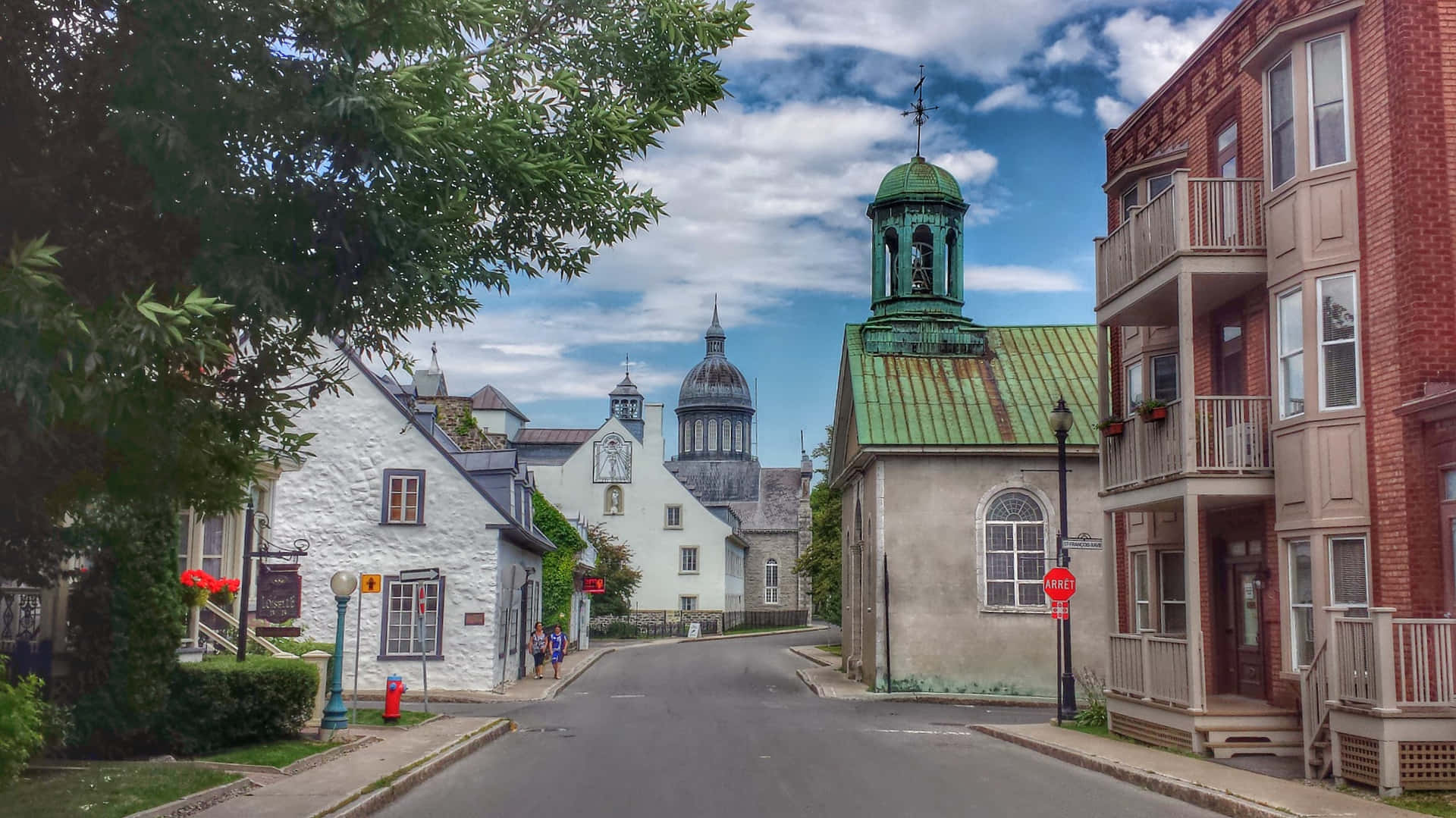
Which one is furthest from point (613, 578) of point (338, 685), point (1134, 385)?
point (338, 685)

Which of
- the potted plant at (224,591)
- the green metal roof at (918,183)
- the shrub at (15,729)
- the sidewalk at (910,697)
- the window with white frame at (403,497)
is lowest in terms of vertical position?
the sidewalk at (910,697)

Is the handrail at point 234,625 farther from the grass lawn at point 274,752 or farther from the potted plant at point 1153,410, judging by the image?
the potted plant at point 1153,410

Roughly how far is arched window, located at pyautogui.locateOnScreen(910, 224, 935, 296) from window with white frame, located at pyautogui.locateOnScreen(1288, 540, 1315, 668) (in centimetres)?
1913

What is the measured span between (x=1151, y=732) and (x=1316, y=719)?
3749mm

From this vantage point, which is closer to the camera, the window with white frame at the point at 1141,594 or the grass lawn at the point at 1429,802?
the grass lawn at the point at 1429,802

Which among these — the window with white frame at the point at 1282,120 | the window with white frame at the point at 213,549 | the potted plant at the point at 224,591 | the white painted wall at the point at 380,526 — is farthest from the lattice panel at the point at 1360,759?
the white painted wall at the point at 380,526

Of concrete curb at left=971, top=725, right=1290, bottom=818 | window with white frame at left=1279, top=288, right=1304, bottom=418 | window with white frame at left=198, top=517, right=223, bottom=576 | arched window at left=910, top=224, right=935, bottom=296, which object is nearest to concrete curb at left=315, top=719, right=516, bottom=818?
window with white frame at left=198, top=517, right=223, bottom=576

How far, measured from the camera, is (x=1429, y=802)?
12180 millimetres

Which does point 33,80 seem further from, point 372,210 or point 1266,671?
point 1266,671

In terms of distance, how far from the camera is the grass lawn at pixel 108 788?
10297 millimetres

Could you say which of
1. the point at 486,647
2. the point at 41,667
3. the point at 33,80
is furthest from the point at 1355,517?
the point at 486,647

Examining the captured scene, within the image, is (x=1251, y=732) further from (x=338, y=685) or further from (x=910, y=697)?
(x=910, y=697)

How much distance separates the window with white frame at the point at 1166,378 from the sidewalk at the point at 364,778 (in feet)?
39.4

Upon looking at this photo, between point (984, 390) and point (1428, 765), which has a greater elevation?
point (984, 390)
